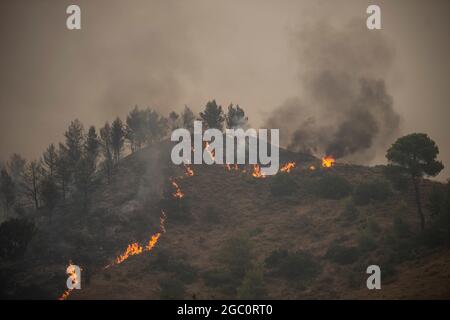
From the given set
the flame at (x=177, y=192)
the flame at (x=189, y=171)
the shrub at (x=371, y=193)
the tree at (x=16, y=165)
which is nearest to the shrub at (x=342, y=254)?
the shrub at (x=371, y=193)

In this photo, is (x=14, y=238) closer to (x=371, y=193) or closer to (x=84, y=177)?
(x=84, y=177)

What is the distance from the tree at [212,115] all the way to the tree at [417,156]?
4870 centimetres

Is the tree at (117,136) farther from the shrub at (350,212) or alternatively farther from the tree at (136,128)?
the shrub at (350,212)

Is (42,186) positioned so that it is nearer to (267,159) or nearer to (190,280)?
(190,280)

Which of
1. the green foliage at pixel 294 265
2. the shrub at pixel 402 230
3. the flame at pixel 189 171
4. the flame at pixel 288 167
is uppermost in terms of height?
the flame at pixel 288 167

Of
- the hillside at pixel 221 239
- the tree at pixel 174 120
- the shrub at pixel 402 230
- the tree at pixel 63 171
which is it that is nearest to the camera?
the hillside at pixel 221 239

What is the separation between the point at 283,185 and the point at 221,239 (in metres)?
20.5

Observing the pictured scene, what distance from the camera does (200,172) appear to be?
291ft

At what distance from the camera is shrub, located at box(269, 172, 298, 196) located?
260 feet

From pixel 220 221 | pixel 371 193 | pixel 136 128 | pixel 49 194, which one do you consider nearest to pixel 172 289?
pixel 220 221

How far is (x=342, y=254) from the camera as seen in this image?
52531mm

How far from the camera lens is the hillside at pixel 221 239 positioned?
47.3m

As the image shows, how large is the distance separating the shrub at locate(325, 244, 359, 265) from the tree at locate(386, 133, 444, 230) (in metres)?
10.5
